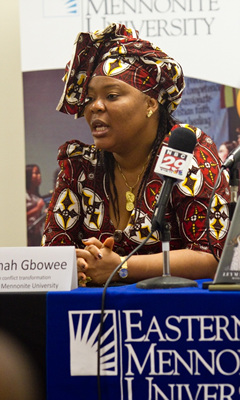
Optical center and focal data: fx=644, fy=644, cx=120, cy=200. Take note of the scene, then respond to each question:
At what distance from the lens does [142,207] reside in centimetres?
199

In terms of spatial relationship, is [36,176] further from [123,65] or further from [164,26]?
[123,65]

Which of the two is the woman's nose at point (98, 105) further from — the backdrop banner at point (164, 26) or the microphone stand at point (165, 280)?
the backdrop banner at point (164, 26)

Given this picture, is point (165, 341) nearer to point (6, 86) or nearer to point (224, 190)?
point (224, 190)

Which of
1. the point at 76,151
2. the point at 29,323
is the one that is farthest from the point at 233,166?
the point at 76,151

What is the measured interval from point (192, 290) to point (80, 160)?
896 mm

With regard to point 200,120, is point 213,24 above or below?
above

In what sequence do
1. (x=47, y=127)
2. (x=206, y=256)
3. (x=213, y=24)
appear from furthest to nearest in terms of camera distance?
(x=47, y=127) → (x=213, y=24) → (x=206, y=256)

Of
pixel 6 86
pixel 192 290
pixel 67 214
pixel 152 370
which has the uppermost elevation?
pixel 6 86

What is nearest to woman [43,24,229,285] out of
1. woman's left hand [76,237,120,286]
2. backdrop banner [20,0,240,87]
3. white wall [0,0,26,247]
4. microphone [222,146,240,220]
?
woman's left hand [76,237,120,286]

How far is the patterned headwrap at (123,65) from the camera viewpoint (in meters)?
2.01

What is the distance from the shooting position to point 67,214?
2090 mm

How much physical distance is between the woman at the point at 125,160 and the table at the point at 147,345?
0.51 metres

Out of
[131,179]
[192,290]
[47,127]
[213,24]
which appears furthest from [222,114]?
[192,290]

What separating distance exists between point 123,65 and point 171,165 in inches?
27.8
